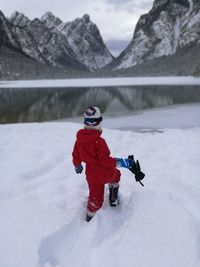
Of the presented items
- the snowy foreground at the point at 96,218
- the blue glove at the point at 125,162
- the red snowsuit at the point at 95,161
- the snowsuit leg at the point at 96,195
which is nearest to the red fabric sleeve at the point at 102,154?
the red snowsuit at the point at 95,161

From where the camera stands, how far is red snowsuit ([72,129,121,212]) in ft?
15.1

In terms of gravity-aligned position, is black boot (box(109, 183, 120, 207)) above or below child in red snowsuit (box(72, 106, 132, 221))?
below

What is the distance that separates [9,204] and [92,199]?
115 centimetres

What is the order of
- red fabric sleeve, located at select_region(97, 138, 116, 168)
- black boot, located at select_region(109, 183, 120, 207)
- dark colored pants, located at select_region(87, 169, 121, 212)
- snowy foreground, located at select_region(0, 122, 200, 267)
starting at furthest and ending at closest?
black boot, located at select_region(109, 183, 120, 207) < dark colored pants, located at select_region(87, 169, 121, 212) < red fabric sleeve, located at select_region(97, 138, 116, 168) < snowy foreground, located at select_region(0, 122, 200, 267)

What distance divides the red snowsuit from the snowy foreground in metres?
0.22

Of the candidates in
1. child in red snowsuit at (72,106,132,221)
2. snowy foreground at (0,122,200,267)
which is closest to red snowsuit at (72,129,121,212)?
child in red snowsuit at (72,106,132,221)

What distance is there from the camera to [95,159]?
183 inches

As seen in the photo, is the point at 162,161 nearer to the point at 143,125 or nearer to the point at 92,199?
the point at 92,199

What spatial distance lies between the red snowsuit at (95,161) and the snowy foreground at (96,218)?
218 mm

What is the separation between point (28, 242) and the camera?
4066mm

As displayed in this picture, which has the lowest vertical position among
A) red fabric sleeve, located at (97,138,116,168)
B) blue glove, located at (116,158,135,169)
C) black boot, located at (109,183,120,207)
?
black boot, located at (109,183,120,207)

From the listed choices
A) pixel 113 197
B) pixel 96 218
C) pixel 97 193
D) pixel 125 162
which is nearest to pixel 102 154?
pixel 125 162

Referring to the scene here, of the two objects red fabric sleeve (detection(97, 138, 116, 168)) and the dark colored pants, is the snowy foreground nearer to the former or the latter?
the dark colored pants

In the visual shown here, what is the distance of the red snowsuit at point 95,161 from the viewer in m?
4.62
